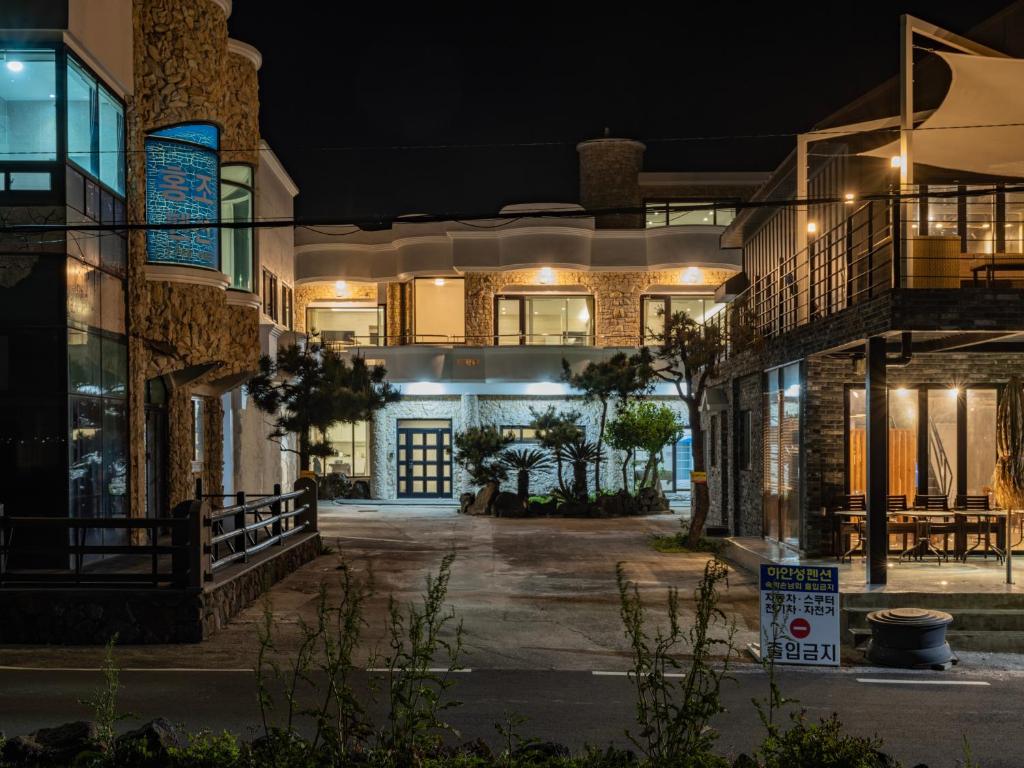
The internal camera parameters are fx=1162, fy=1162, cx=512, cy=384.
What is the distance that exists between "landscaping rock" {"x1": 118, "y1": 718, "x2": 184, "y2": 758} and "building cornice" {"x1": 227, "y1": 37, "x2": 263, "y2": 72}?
741 inches

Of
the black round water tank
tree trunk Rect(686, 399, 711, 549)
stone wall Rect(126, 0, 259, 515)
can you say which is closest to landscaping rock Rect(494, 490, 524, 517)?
tree trunk Rect(686, 399, 711, 549)

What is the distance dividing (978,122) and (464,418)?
2393 centimetres

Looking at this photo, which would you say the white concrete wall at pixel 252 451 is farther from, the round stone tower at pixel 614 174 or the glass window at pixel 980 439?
the glass window at pixel 980 439

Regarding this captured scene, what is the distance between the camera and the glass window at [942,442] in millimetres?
18500

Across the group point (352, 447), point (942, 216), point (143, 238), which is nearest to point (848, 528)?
point (942, 216)

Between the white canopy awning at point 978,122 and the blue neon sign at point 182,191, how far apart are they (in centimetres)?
1195

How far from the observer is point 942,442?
18.5 metres

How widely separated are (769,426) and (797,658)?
1056cm

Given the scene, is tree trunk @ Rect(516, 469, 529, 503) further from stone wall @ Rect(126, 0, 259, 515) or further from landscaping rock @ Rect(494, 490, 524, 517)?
stone wall @ Rect(126, 0, 259, 515)

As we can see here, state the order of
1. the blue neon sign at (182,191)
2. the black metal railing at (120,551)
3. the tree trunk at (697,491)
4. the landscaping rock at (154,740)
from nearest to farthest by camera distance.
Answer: the landscaping rock at (154,740), the black metal railing at (120,551), the blue neon sign at (182,191), the tree trunk at (697,491)

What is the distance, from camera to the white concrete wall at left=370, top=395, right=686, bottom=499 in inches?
1518

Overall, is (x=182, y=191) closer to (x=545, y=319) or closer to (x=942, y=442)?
(x=942, y=442)

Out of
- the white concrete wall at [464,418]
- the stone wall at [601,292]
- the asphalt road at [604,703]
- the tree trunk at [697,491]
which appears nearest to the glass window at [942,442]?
the tree trunk at [697,491]

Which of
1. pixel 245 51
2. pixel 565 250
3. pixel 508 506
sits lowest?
pixel 508 506
